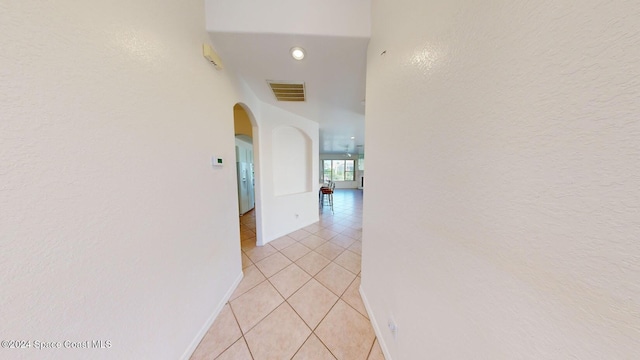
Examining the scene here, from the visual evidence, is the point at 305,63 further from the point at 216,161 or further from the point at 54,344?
the point at 54,344

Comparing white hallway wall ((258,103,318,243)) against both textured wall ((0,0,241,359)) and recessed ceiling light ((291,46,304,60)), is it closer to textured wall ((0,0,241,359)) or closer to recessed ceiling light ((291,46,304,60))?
recessed ceiling light ((291,46,304,60))

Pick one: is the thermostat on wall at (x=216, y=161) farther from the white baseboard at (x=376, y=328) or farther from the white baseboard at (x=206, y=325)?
the white baseboard at (x=376, y=328)

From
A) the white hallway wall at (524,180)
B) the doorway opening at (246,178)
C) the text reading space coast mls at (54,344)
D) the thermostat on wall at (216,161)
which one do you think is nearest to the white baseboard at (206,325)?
the text reading space coast mls at (54,344)

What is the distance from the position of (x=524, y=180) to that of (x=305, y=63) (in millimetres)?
1851

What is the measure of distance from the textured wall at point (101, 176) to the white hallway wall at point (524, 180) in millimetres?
1378

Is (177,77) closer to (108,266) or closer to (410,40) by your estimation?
(108,266)

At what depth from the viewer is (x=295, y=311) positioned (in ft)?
4.91

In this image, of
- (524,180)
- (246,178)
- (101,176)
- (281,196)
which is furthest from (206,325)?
(246,178)

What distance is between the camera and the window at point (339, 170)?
932cm

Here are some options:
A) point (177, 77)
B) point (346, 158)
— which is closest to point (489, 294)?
point (177, 77)

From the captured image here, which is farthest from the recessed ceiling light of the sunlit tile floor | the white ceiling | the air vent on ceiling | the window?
the window

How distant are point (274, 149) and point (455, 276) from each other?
2.87m

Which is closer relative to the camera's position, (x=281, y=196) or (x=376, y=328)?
(x=376, y=328)

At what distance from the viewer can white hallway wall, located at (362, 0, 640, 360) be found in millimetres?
294
